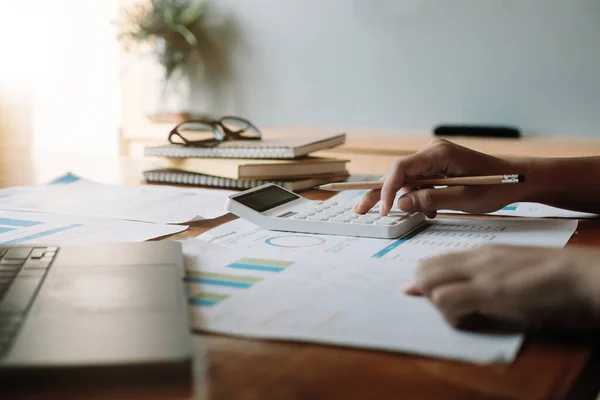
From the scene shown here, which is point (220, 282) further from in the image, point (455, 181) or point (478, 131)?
point (478, 131)

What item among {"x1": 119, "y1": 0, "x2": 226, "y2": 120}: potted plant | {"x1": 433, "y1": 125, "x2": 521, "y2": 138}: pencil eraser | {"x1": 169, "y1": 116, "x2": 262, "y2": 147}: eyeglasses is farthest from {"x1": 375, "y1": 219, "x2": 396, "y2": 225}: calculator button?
{"x1": 119, "y1": 0, "x2": 226, "y2": 120}: potted plant

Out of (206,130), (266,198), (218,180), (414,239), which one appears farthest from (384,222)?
(206,130)

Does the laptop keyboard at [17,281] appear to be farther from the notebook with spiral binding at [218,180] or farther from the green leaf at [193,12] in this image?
the green leaf at [193,12]

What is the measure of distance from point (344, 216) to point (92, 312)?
44 centimetres

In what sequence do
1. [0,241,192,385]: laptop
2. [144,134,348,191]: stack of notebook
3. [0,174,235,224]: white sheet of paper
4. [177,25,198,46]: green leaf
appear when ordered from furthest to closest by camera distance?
[177,25,198,46]: green leaf → [144,134,348,191]: stack of notebook → [0,174,235,224]: white sheet of paper → [0,241,192,385]: laptop

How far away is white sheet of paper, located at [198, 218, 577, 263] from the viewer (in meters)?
0.75

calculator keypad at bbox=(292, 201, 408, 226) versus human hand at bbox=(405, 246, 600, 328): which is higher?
human hand at bbox=(405, 246, 600, 328)

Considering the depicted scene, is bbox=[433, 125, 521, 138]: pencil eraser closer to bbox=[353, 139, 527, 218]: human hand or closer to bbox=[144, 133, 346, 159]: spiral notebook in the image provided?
bbox=[144, 133, 346, 159]: spiral notebook

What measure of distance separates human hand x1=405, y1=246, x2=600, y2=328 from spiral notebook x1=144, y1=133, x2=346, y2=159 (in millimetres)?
767

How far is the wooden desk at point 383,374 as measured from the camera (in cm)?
41

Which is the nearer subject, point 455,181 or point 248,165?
point 455,181

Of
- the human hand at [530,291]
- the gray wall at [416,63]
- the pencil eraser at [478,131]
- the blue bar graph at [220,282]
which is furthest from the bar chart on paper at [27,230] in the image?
the gray wall at [416,63]

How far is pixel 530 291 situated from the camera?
1.63ft

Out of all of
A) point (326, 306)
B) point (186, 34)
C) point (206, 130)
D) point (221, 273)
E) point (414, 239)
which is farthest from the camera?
point (186, 34)
